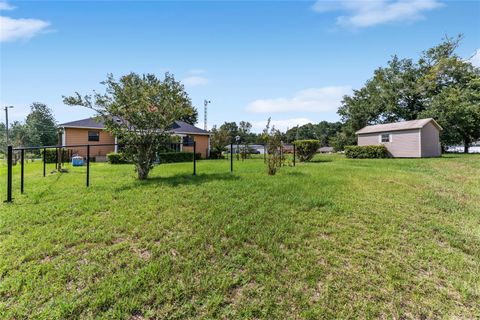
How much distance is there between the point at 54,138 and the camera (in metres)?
→ 45.0

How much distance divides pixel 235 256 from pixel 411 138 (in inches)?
772

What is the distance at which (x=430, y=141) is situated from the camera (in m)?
18.6

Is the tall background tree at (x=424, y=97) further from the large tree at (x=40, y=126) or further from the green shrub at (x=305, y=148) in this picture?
the large tree at (x=40, y=126)

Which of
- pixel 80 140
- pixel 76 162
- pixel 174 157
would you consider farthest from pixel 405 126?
pixel 80 140

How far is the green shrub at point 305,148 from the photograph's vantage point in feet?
46.1

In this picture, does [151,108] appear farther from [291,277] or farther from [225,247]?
[291,277]

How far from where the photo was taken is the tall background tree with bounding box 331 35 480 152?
21.9 m

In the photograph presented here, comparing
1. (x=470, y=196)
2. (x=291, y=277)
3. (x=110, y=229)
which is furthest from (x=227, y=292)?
(x=470, y=196)

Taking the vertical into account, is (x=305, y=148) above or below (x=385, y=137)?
below

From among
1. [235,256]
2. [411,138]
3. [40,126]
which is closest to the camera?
[235,256]

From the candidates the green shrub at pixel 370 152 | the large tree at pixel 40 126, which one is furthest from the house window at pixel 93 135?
the large tree at pixel 40 126

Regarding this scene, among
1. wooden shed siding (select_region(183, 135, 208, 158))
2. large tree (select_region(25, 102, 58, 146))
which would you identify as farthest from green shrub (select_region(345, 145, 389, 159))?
large tree (select_region(25, 102, 58, 146))

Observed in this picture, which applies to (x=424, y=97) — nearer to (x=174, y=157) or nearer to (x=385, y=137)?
(x=385, y=137)

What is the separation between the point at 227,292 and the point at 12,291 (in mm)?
2068
